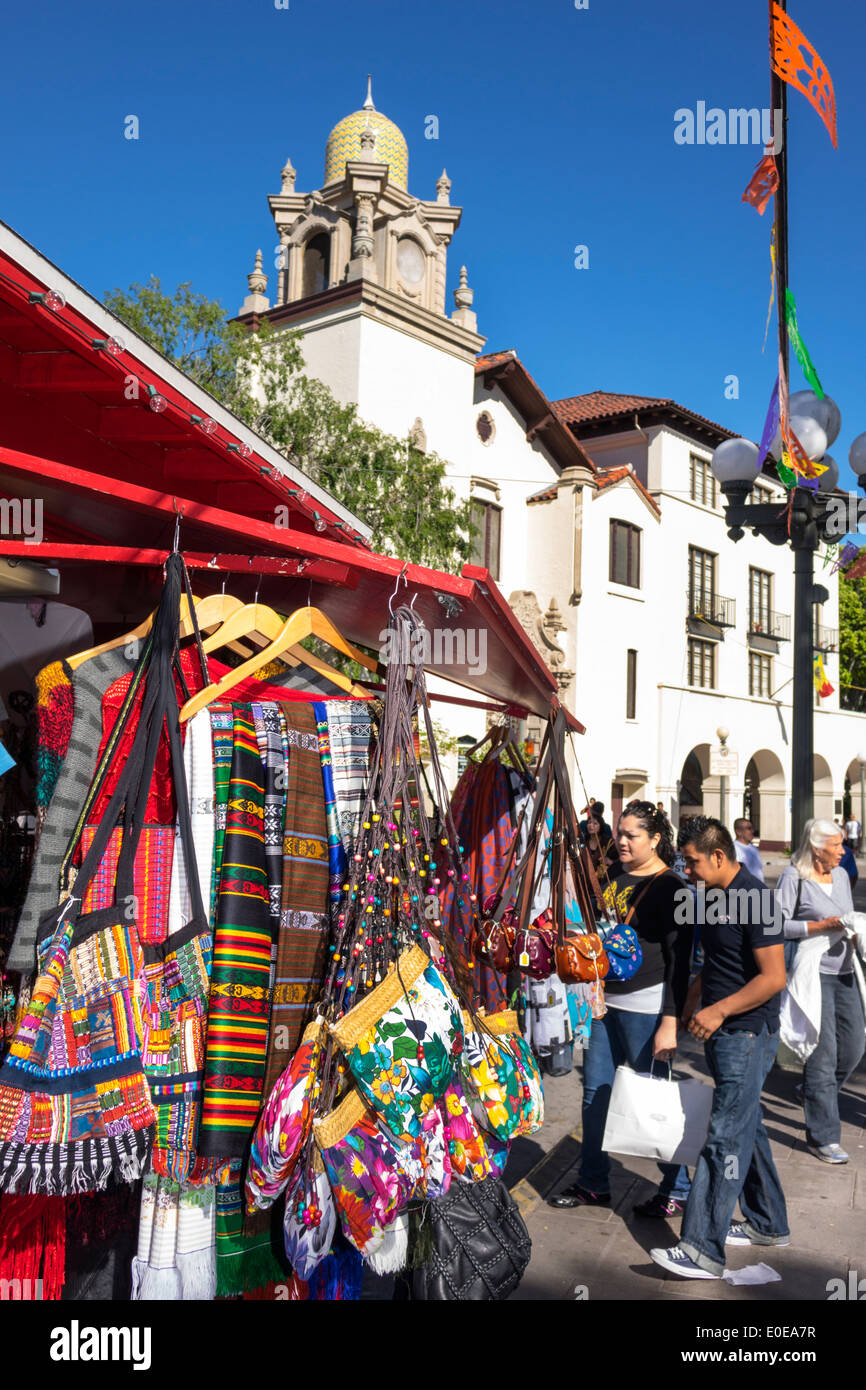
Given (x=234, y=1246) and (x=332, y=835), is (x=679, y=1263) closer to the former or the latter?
(x=234, y=1246)

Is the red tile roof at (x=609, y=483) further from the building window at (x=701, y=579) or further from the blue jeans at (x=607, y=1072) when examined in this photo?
the blue jeans at (x=607, y=1072)

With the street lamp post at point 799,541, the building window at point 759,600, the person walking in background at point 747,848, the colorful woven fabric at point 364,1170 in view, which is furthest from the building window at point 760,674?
the colorful woven fabric at point 364,1170

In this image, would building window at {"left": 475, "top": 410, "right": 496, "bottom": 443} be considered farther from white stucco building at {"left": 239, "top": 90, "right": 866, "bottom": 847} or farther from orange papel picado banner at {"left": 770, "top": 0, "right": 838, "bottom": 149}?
A: orange papel picado banner at {"left": 770, "top": 0, "right": 838, "bottom": 149}

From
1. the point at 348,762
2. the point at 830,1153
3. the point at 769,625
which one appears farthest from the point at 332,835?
the point at 769,625

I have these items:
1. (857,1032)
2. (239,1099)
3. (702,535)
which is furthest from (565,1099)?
(702,535)

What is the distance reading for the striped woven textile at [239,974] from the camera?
2.38 m

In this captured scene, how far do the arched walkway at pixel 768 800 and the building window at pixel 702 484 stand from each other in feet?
28.6

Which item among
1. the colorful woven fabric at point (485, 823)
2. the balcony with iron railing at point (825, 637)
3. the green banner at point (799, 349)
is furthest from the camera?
the balcony with iron railing at point (825, 637)

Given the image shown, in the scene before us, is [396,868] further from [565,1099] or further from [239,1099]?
[565,1099]

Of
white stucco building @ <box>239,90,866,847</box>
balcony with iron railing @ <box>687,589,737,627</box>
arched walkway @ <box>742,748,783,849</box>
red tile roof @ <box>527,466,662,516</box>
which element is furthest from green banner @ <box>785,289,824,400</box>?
arched walkway @ <box>742,748,783,849</box>

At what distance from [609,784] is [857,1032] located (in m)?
22.6

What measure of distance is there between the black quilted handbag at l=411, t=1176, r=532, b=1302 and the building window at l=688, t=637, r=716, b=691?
101 feet

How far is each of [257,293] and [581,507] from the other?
381 inches

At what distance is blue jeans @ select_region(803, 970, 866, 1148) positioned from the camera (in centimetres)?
628
